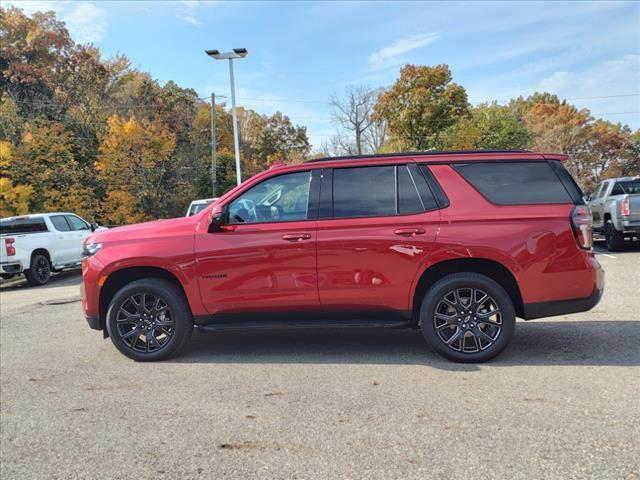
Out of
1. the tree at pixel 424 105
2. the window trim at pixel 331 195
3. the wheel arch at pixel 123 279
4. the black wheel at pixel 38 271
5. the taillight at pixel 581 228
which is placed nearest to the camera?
the taillight at pixel 581 228

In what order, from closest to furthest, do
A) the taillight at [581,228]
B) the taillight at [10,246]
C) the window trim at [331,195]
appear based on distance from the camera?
the taillight at [581,228], the window trim at [331,195], the taillight at [10,246]

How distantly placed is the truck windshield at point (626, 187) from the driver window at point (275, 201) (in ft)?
39.0

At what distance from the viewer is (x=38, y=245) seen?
13516mm

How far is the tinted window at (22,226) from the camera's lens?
13.3 meters

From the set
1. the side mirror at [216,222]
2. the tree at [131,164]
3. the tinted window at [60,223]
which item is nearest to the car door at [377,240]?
the side mirror at [216,222]

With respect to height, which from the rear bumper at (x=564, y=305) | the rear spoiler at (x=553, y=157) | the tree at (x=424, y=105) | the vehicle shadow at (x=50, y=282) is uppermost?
the tree at (x=424, y=105)

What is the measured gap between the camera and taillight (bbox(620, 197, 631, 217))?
12109 mm

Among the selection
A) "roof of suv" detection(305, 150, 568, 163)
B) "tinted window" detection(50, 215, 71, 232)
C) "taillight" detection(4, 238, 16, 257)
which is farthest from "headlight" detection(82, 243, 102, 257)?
"tinted window" detection(50, 215, 71, 232)

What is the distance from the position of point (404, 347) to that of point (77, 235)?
12.7 m

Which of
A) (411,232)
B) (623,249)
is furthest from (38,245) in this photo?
(623,249)

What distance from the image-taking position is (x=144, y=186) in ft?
91.3

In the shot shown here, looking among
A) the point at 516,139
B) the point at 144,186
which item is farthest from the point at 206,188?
the point at 516,139

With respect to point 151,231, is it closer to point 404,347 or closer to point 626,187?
point 404,347

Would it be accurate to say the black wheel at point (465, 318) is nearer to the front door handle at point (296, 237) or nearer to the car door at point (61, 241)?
the front door handle at point (296, 237)
